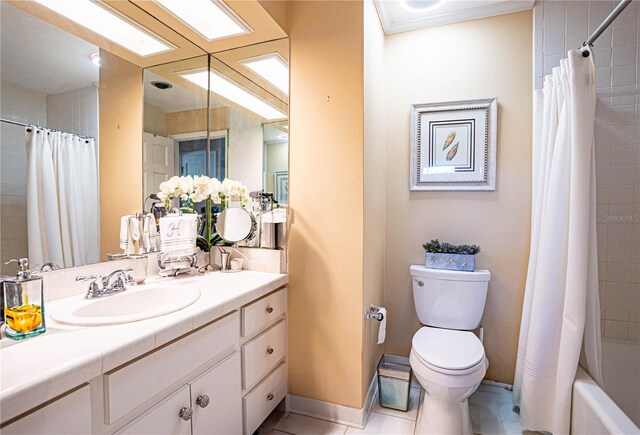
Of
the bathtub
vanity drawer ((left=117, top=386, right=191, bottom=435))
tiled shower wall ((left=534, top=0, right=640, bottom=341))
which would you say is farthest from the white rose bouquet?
tiled shower wall ((left=534, top=0, right=640, bottom=341))

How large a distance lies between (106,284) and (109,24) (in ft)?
3.90

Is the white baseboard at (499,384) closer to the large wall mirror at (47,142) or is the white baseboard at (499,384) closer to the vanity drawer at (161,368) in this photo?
the vanity drawer at (161,368)

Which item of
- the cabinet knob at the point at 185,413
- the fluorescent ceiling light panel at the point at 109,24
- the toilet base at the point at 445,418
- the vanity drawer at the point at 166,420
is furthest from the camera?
the toilet base at the point at 445,418

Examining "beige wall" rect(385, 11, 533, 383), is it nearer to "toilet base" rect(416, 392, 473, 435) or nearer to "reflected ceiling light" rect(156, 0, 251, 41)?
"toilet base" rect(416, 392, 473, 435)

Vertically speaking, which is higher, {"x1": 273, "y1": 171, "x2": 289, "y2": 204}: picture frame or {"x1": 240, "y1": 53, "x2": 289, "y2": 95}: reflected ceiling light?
{"x1": 240, "y1": 53, "x2": 289, "y2": 95}: reflected ceiling light

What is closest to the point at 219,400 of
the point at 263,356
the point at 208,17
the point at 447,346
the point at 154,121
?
the point at 263,356

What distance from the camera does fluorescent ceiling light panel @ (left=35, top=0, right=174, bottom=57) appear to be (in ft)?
4.27

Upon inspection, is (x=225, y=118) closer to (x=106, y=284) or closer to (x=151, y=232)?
(x=151, y=232)

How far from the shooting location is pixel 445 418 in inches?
61.6

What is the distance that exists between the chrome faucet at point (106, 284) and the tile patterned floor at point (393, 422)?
1.05m

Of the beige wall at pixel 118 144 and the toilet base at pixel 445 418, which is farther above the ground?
the beige wall at pixel 118 144

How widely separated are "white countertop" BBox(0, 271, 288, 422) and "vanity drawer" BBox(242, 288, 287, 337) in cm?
18

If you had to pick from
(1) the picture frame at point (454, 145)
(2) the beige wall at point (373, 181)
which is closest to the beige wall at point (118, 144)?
(2) the beige wall at point (373, 181)

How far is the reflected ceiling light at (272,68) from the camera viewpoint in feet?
6.10
